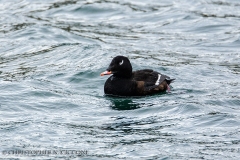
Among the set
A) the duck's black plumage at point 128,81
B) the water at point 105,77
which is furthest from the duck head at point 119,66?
the water at point 105,77

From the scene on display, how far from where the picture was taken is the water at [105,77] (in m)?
10.7

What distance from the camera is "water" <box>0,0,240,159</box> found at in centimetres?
1074

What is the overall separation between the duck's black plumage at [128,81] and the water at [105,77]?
0.64ft

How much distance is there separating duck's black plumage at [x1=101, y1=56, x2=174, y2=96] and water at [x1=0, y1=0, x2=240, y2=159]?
196 millimetres

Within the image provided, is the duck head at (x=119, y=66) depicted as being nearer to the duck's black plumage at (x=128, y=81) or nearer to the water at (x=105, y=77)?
the duck's black plumage at (x=128, y=81)

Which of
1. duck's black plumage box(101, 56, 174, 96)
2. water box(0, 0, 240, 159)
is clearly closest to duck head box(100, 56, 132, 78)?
duck's black plumage box(101, 56, 174, 96)

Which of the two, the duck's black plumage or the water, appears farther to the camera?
the duck's black plumage

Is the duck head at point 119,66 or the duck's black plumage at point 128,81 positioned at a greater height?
the duck head at point 119,66

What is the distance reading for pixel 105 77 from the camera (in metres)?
15.7

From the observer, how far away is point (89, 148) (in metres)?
10.4

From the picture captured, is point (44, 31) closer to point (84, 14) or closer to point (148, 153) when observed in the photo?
point (84, 14)

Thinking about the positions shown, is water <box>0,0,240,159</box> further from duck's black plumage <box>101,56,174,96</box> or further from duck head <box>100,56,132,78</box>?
duck head <box>100,56,132,78</box>

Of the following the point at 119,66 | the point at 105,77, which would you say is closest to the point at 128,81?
the point at 119,66

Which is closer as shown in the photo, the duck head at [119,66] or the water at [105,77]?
the water at [105,77]
